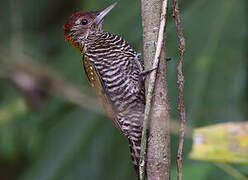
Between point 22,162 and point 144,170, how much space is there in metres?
3.40

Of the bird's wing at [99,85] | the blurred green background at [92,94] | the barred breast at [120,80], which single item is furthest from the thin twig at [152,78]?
the blurred green background at [92,94]

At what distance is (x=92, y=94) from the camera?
4246mm

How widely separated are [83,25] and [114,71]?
374mm

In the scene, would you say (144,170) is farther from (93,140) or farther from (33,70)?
(33,70)

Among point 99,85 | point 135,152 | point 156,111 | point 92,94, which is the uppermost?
point 156,111

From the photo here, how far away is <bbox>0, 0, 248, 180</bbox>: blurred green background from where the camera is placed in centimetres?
372

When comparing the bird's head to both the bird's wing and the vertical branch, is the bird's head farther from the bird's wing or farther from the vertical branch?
the vertical branch

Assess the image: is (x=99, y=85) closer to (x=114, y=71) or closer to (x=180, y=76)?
(x=114, y=71)

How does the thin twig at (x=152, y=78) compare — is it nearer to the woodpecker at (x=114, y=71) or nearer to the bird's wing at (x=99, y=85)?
the woodpecker at (x=114, y=71)

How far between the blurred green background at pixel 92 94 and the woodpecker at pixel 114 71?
1.54ft

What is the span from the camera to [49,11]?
5371 mm

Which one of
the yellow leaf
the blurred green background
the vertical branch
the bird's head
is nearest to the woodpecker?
the bird's head

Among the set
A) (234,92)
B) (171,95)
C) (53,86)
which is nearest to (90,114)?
(53,86)

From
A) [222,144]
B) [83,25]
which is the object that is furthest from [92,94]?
[222,144]
